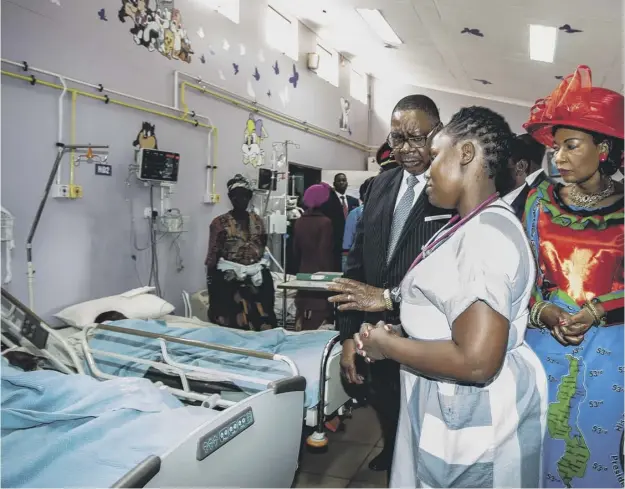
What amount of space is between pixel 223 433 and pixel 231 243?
2845 mm

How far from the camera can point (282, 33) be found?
7043 millimetres

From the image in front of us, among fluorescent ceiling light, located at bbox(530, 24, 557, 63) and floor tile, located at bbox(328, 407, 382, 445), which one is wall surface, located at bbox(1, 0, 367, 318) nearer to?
floor tile, located at bbox(328, 407, 382, 445)

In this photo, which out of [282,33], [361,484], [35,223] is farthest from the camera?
[282,33]

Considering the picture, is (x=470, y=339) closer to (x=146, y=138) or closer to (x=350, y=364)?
(x=350, y=364)

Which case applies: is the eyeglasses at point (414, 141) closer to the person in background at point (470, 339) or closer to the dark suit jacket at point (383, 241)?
the dark suit jacket at point (383, 241)

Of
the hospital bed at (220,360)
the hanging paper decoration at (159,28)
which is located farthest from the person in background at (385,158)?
the hanging paper decoration at (159,28)

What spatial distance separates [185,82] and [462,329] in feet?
14.9

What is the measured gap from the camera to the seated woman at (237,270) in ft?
14.3

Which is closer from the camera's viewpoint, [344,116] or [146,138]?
[146,138]

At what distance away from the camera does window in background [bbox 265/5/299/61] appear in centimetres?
664

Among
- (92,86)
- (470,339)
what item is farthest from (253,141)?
(470,339)

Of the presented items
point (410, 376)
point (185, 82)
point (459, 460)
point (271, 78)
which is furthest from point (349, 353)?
point (271, 78)

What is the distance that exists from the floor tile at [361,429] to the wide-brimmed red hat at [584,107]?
237 centimetres

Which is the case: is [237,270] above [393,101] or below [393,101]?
below
